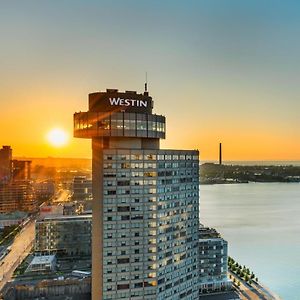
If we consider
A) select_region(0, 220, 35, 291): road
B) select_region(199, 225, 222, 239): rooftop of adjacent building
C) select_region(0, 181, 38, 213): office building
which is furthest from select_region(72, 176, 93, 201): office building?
select_region(199, 225, 222, 239): rooftop of adjacent building

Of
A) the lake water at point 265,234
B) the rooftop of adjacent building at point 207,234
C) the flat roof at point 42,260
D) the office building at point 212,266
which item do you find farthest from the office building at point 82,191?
the office building at point 212,266

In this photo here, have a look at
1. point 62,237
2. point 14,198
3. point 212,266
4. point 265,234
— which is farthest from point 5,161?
point 212,266

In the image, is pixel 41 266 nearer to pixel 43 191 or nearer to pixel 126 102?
pixel 126 102

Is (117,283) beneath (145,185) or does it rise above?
beneath

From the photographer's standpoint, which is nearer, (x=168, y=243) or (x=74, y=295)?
(x=168, y=243)

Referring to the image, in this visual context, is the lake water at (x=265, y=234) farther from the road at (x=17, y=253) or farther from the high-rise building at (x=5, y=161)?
the high-rise building at (x=5, y=161)

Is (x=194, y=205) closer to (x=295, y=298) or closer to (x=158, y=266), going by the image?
(x=158, y=266)

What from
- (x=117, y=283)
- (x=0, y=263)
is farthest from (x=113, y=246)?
(x=0, y=263)
